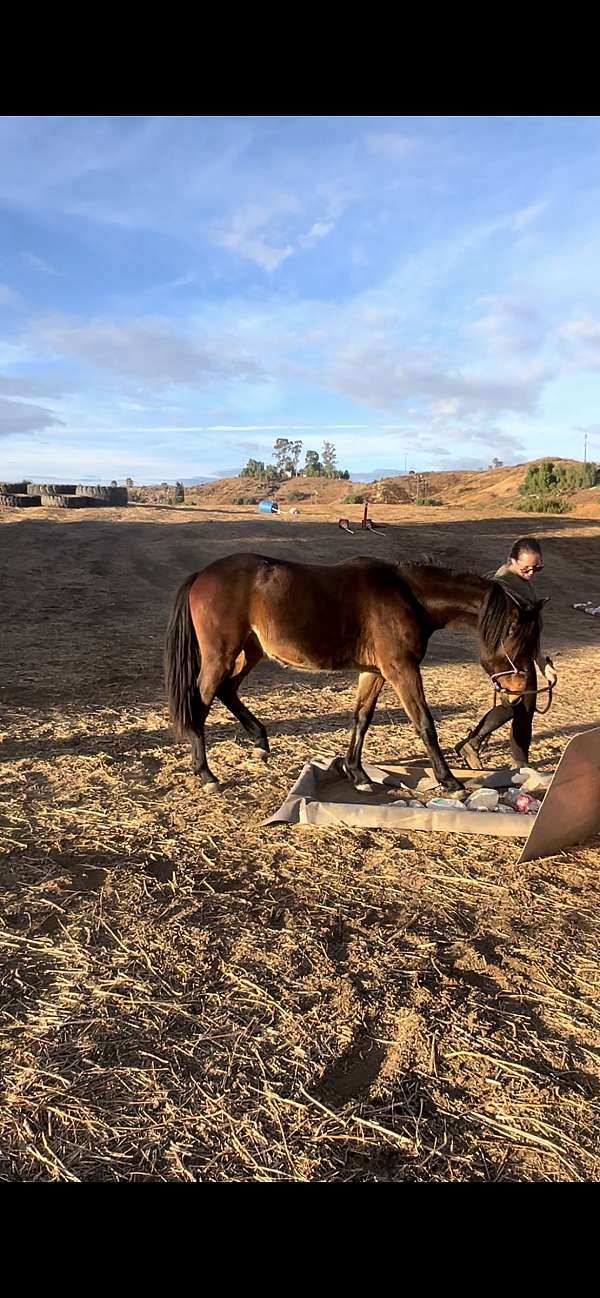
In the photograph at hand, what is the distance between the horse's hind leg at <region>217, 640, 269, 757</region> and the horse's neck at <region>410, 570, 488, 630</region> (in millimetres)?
1293

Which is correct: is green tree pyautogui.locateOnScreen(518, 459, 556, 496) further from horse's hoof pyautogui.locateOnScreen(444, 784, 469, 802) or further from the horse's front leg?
horse's hoof pyautogui.locateOnScreen(444, 784, 469, 802)

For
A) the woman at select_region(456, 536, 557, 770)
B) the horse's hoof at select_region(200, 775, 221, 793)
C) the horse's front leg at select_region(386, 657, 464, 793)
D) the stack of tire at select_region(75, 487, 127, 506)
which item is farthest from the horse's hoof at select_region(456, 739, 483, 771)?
the stack of tire at select_region(75, 487, 127, 506)

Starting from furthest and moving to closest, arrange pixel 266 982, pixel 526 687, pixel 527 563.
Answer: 1. pixel 527 563
2. pixel 526 687
3. pixel 266 982

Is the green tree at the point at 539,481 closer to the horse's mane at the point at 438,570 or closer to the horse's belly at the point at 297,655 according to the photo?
the horse's mane at the point at 438,570

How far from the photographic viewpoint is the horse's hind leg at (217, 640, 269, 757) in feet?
17.0

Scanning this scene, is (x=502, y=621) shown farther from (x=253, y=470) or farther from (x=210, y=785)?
(x=253, y=470)

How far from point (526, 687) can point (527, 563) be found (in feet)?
2.84

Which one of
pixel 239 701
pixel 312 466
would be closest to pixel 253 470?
pixel 312 466

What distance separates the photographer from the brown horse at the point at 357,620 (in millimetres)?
4516

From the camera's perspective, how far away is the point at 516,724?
498 centimetres

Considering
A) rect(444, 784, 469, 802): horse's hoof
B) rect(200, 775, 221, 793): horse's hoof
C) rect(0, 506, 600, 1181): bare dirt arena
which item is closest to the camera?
rect(0, 506, 600, 1181): bare dirt arena

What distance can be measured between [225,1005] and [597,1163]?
1263 mm
